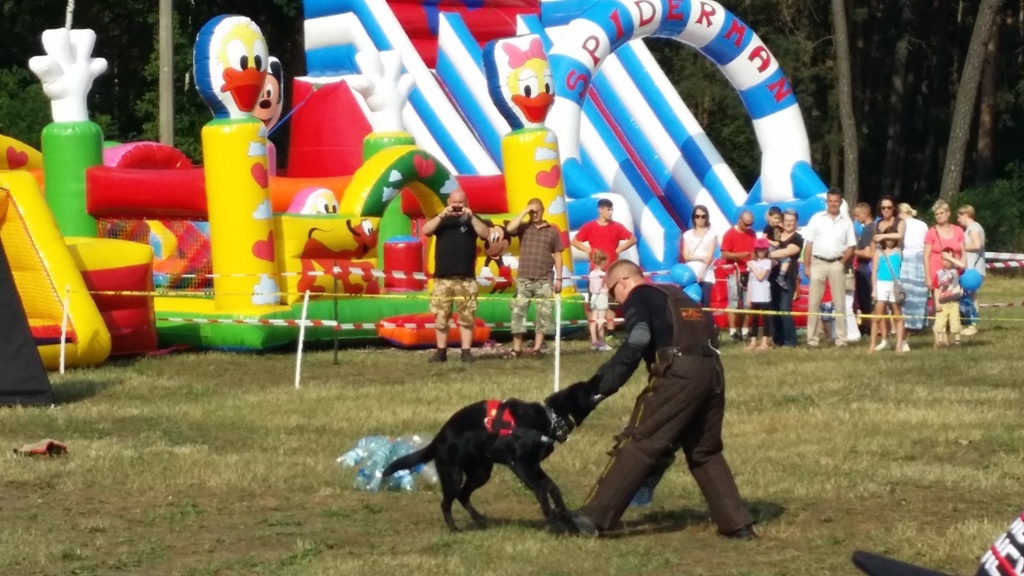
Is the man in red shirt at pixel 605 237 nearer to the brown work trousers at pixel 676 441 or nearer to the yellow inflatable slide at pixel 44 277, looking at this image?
the yellow inflatable slide at pixel 44 277

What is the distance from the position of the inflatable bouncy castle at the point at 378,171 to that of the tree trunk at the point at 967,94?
→ 963 centimetres

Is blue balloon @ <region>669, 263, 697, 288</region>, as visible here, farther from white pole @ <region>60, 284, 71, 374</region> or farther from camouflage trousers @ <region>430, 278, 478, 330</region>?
white pole @ <region>60, 284, 71, 374</region>

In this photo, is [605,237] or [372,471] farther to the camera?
[605,237]

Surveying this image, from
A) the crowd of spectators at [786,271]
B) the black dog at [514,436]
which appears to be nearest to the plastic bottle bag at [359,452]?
the black dog at [514,436]

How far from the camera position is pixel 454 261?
14.3 m

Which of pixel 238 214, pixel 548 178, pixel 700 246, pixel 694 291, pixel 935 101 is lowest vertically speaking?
pixel 694 291

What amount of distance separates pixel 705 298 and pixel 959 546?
33.4ft

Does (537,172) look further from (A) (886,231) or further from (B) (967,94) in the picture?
(B) (967,94)

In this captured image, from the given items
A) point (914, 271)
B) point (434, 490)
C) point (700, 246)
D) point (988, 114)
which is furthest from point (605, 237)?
point (988, 114)

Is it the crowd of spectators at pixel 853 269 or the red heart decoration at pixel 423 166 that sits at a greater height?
the red heart decoration at pixel 423 166

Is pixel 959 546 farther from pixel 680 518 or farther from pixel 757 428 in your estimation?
pixel 757 428

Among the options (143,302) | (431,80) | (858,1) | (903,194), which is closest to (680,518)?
(143,302)

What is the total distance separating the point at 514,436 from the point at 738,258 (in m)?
10.3

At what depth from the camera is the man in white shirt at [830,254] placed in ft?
52.1
